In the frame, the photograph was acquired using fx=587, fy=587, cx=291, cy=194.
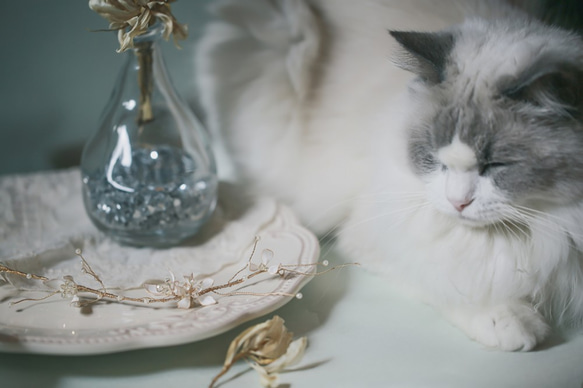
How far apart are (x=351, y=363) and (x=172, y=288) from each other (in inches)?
13.1

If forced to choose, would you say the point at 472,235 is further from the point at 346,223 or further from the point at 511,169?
the point at 346,223

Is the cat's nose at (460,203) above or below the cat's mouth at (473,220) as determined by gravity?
above

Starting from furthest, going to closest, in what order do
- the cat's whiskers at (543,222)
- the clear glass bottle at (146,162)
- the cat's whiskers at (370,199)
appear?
the clear glass bottle at (146,162) < the cat's whiskers at (370,199) < the cat's whiskers at (543,222)

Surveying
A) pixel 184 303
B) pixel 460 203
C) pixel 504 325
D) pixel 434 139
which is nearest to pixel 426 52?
pixel 434 139

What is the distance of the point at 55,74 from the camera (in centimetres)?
163

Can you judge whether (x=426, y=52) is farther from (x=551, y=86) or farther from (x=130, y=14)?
(x=130, y=14)

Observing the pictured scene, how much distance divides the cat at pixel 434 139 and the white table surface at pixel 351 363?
0.15 ft

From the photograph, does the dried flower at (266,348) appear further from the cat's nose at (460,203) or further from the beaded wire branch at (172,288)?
the cat's nose at (460,203)

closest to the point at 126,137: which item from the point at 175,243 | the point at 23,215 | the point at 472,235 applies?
the point at 175,243

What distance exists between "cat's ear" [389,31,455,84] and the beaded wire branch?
405 millimetres

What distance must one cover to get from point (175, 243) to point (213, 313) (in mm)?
373

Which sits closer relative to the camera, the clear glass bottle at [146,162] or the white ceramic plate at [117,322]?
the white ceramic plate at [117,322]

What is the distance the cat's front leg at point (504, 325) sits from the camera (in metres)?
0.97

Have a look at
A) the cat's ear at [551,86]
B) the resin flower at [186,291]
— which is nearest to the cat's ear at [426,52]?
the cat's ear at [551,86]
